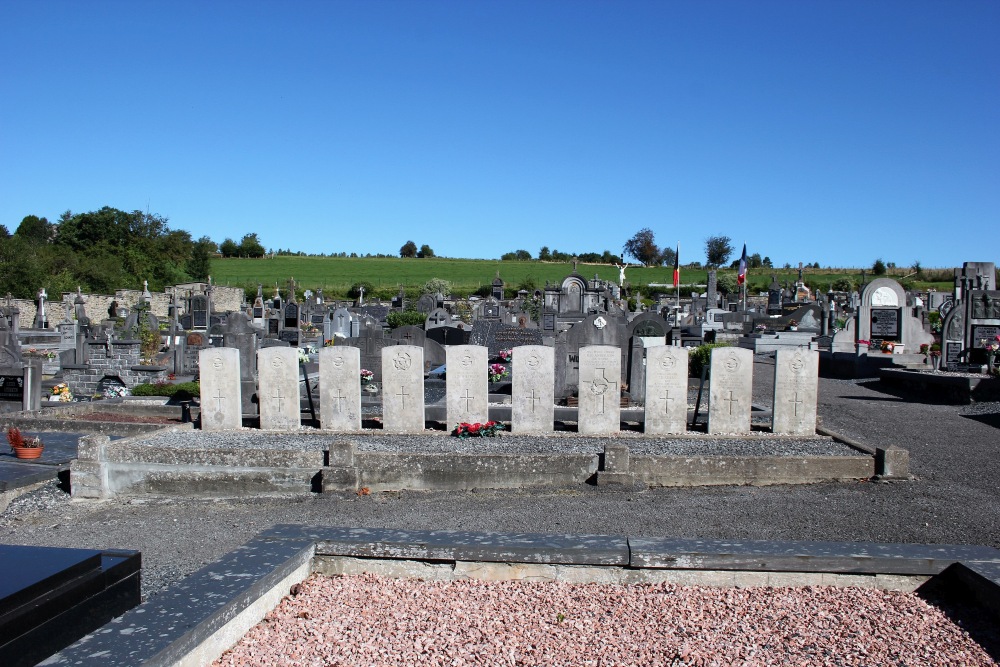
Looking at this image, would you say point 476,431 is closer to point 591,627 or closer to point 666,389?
point 666,389

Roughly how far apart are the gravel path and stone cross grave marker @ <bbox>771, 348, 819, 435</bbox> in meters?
1.41

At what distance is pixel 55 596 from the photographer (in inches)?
122

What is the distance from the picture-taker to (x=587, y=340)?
16047mm

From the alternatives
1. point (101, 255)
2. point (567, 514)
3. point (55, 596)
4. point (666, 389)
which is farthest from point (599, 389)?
point (101, 255)

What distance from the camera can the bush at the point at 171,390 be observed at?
1491 centimetres

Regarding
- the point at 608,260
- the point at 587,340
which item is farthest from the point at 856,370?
the point at 608,260

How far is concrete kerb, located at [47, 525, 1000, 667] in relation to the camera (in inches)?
171

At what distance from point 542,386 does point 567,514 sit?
3.03 metres

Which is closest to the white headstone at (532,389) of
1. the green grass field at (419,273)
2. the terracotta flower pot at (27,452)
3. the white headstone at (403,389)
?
the white headstone at (403,389)

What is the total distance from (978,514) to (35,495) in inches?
394

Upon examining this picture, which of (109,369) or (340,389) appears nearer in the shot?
(340,389)

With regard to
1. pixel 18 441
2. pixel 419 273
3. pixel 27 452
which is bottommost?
pixel 27 452

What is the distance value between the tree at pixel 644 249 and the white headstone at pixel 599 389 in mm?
94334

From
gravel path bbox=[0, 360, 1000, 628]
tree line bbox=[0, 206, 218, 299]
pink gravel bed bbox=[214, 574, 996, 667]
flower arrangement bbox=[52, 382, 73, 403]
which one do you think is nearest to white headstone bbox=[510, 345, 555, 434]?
gravel path bbox=[0, 360, 1000, 628]
